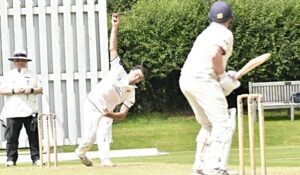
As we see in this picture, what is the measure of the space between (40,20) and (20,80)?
22.9 feet

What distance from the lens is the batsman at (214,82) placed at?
32.3 feet

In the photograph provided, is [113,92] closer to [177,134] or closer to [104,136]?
[104,136]

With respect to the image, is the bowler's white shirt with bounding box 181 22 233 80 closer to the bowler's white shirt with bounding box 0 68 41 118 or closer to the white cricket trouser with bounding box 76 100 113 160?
the white cricket trouser with bounding box 76 100 113 160

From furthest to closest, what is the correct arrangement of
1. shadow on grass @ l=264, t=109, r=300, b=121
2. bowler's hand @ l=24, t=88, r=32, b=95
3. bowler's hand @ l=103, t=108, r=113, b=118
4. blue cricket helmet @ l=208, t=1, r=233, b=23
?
1. shadow on grass @ l=264, t=109, r=300, b=121
2. bowler's hand @ l=24, t=88, r=32, b=95
3. bowler's hand @ l=103, t=108, r=113, b=118
4. blue cricket helmet @ l=208, t=1, r=233, b=23

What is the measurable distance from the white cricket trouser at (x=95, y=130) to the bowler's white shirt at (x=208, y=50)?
3.37m

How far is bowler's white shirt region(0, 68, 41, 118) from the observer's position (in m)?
15.5

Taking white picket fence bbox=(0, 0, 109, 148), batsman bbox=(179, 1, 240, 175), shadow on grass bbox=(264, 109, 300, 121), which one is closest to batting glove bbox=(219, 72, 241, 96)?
batsman bbox=(179, 1, 240, 175)

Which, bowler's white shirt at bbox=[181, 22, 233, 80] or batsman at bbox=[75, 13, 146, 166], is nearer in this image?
bowler's white shirt at bbox=[181, 22, 233, 80]

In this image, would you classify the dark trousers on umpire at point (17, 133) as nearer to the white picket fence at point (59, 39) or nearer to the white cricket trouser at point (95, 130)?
the white cricket trouser at point (95, 130)

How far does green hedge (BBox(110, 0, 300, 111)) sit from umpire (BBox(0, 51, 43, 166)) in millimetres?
15839

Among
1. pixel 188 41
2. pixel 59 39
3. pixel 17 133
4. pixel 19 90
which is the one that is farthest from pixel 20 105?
pixel 188 41

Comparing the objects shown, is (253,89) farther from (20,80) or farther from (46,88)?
(20,80)

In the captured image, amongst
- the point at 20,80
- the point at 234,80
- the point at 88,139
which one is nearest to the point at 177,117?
the point at 20,80

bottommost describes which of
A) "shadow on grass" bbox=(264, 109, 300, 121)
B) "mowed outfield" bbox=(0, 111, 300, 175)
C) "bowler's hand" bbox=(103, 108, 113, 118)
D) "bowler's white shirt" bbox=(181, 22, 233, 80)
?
"mowed outfield" bbox=(0, 111, 300, 175)
